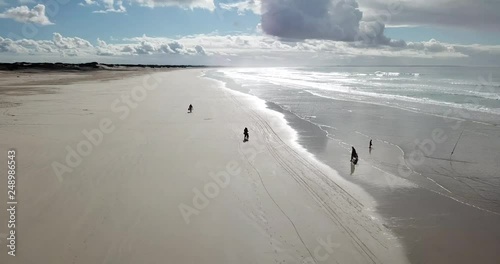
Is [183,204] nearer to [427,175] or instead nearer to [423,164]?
[427,175]

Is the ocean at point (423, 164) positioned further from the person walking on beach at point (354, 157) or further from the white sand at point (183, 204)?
the white sand at point (183, 204)

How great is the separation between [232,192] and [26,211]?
251 inches

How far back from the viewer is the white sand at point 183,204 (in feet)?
29.3

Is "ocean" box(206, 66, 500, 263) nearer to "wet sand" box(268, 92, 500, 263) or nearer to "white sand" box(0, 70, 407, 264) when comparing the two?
"wet sand" box(268, 92, 500, 263)

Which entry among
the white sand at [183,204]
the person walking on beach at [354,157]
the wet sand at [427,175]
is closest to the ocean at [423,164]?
the wet sand at [427,175]

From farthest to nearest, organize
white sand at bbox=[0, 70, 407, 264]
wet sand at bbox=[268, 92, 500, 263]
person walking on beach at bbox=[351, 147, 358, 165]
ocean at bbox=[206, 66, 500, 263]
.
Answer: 1. person walking on beach at bbox=[351, 147, 358, 165]
2. ocean at bbox=[206, 66, 500, 263]
3. wet sand at bbox=[268, 92, 500, 263]
4. white sand at bbox=[0, 70, 407, 264]

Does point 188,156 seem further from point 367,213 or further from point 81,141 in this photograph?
point 367,213

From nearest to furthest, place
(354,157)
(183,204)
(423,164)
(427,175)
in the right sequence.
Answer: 1. (183,204)
2. (427,175)
3. (354,157)
4. (423,164)

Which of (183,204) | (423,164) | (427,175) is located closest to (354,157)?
(427,175)

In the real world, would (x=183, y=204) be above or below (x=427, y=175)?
below

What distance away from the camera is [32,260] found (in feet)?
27.2

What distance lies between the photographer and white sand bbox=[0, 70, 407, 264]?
352 inches

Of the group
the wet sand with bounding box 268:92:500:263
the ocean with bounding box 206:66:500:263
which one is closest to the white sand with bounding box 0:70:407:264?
the wet sand with bounding box 268:92:500:263

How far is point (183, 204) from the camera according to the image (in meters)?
11.5
